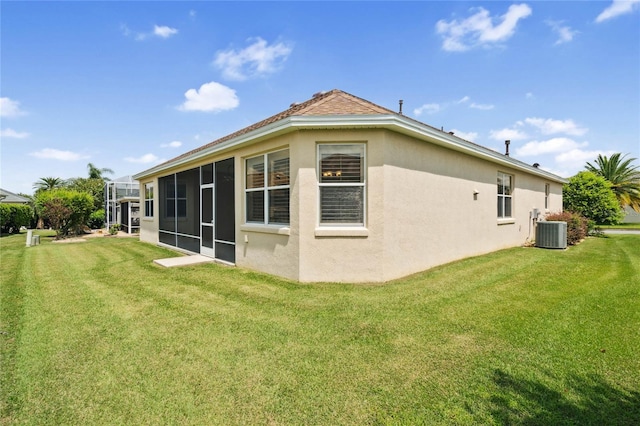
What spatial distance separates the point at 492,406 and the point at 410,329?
5.22 feet

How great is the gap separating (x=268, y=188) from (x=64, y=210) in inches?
632

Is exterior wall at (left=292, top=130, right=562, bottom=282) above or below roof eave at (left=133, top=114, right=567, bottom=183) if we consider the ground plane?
below

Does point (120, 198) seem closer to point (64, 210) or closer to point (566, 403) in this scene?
point (64, 210)

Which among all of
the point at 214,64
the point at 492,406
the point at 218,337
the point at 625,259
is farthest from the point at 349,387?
the point at 214,64

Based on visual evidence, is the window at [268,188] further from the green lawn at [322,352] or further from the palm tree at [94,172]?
the palm tree at [94,172]

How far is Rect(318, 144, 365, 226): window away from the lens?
6.46 m

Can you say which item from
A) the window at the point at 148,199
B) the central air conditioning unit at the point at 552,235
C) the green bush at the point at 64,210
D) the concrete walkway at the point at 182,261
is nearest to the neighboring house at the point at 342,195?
the concrete walkway at the point at 182,261

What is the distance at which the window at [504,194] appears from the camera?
11320 mm

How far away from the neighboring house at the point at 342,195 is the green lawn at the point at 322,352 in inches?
31.6

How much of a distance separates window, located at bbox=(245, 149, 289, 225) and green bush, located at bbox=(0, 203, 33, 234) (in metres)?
22.9

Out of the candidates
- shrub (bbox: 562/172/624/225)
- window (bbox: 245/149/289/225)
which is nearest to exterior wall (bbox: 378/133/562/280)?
window (bbox: 245/149/289/225)

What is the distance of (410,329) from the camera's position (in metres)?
4.08

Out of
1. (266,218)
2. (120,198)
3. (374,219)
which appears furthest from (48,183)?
(374,219)

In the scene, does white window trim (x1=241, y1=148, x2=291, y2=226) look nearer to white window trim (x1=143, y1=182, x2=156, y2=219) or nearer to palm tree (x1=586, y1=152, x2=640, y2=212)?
white window trim (x1=143, y1=182, x2=156, y2=219)
